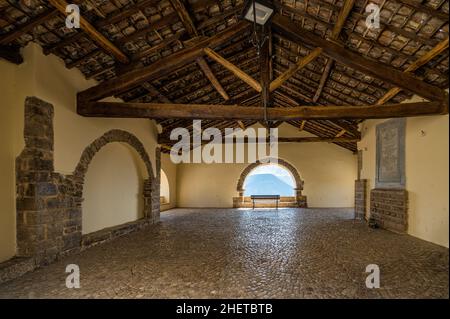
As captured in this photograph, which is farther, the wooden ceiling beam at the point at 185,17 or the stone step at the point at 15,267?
the wooden ceiling beam at the point at 185,17

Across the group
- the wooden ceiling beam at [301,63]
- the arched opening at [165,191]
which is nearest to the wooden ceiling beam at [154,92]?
the wooden ceiling beam at [301,63]

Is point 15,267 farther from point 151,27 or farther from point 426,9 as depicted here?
point 426,9

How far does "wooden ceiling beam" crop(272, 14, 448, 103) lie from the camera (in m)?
3.54

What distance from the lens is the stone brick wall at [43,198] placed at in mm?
3102

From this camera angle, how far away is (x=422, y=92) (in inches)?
131

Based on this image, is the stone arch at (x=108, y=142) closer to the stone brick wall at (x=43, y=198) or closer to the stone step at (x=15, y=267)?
the stone brick wall at (x=43, y=198)

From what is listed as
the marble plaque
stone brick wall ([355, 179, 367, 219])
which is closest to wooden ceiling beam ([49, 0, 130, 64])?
the marble plaque

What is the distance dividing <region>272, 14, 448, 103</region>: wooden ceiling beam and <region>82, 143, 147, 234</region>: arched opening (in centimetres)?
382

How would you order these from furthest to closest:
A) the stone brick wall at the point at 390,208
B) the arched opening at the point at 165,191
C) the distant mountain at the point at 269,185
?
the distant mountain at the point at 269,185, the arched opening at the point at 165,191, the stone brick wall at the point at 390,208

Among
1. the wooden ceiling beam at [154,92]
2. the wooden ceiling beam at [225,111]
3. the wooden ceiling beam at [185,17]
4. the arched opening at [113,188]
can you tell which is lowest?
the arched opening at [113,188]

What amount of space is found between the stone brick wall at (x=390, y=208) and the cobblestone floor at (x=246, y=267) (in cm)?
33

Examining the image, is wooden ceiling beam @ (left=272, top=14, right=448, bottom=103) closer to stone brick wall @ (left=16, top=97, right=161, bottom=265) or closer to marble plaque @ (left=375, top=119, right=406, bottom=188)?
marble plaque @ (left=375, top=119, right=406, bottom=188)
